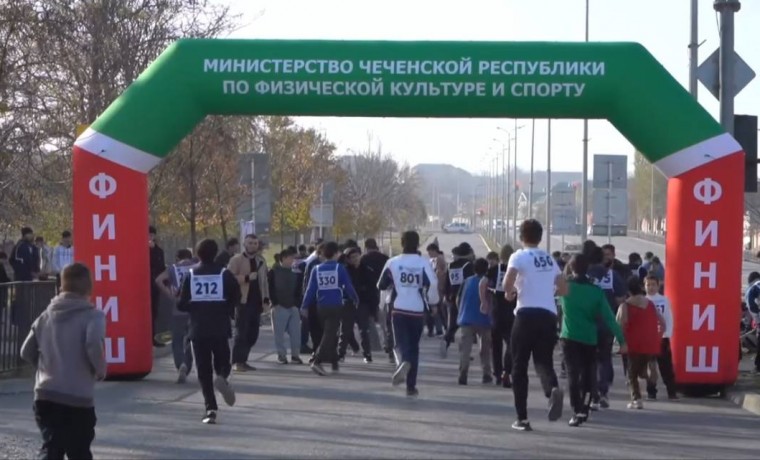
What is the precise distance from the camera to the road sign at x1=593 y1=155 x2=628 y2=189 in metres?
33.3

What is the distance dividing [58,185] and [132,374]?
845 centimetres

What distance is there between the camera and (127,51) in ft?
83.7

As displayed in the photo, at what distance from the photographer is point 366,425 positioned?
1285 centimetres

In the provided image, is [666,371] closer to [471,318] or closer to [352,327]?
[471,318]

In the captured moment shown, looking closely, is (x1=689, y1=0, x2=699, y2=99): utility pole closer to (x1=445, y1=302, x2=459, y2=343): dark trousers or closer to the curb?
(x1=445, y1=302, x2=459, y2=343): dark trousers

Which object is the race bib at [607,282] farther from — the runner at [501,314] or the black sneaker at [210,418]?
the black sneaker at [210,418]

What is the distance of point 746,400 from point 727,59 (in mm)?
4369

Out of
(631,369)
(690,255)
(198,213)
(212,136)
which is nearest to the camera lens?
(631,369)

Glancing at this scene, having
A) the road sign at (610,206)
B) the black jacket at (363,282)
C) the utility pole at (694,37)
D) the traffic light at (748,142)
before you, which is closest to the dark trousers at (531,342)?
the traffic light at (748,142)

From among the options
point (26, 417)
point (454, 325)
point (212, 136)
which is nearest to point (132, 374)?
point (26, 417)

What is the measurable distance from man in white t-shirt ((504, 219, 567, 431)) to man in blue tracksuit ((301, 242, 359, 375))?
5.50 meters

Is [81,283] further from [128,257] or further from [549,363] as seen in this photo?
[128,257]

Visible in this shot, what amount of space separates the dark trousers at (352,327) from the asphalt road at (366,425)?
1322 mm

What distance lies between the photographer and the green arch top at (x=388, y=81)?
16.2m
